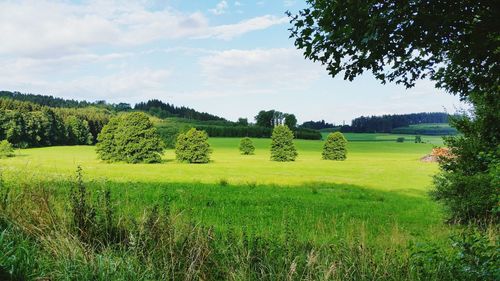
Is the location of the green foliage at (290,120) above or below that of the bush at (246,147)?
above

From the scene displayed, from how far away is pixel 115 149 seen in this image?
80438mm

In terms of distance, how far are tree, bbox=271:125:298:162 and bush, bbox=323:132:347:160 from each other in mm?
9006

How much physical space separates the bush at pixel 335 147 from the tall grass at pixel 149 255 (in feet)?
283

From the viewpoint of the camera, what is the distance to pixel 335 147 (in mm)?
93062

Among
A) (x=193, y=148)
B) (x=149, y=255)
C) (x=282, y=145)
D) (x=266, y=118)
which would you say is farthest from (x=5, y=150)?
(x=266, y=118)

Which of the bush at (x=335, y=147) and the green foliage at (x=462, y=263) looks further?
the bush at (x=335, y=147)

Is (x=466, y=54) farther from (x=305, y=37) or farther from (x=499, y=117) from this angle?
(x=499, y=117)

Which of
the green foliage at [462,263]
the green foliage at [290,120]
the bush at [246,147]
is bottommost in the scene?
the bush at [246,147]

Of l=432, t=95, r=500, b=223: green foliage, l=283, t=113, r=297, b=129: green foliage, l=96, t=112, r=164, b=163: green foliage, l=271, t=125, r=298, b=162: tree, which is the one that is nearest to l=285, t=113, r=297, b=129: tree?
l=283, t=113, r=297, b=129: green foliage

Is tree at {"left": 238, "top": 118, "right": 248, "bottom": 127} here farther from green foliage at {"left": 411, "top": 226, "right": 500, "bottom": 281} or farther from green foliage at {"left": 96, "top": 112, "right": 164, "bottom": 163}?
green foliage at {"left": 411, "top": 226, "right": 500, "bottom": 281}

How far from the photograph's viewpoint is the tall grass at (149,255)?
5387mm

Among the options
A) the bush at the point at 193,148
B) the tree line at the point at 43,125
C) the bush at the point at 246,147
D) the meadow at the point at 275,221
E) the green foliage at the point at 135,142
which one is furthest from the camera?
the bush at the point at 246,147

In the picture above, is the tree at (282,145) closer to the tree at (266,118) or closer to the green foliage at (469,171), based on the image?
the green foliage at (469,171)

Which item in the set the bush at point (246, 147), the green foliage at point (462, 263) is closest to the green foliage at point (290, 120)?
the bush at point (246, 147)
